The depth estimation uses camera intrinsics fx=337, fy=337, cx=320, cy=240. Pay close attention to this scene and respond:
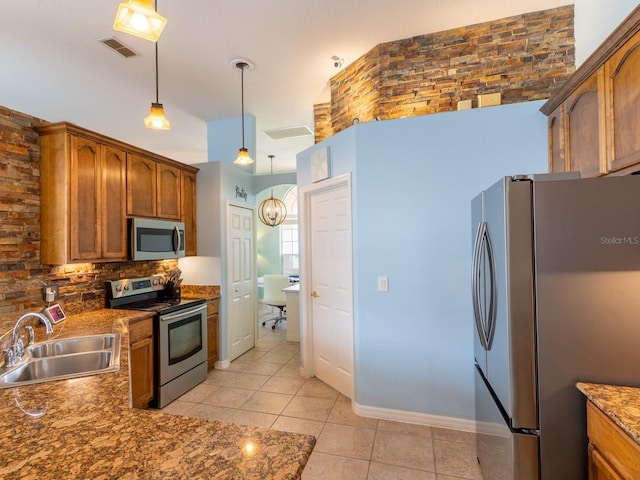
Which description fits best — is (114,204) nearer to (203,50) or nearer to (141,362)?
(141,362)

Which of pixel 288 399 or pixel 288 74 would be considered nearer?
pixel 288 399

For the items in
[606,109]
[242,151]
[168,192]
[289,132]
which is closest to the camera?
[606,109]

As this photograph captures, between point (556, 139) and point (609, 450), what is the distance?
198 cm

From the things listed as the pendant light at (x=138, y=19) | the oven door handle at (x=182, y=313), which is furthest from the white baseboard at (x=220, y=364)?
the pendant light at (x=138, y=19)

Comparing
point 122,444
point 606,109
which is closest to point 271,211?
point 606,109

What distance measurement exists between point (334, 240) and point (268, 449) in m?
2.40

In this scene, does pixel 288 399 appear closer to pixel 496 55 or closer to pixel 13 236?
pixel 13 236

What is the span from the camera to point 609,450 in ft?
4.28

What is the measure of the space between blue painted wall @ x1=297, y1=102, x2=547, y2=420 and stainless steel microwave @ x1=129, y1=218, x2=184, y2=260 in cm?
205

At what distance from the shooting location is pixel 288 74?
3586mm

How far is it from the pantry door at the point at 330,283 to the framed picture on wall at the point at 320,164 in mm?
87

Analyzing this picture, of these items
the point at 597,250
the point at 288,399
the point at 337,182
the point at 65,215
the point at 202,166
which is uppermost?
the point at 202,166

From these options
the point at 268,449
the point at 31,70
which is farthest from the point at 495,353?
the point at 31,70

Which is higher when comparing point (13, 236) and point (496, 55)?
point (496, 55)
